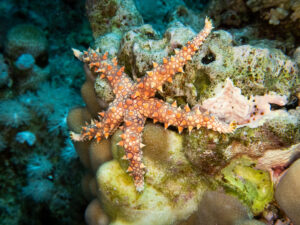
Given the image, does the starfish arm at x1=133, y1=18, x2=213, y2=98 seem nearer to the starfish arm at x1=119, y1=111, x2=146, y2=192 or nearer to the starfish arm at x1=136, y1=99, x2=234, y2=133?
the starfish arm at x1=136, y1=99, x2=234, y2=133

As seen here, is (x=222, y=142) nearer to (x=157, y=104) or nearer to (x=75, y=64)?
(x=157, y=104)

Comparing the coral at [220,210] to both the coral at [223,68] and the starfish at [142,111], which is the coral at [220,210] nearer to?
the starfish at [142,111]

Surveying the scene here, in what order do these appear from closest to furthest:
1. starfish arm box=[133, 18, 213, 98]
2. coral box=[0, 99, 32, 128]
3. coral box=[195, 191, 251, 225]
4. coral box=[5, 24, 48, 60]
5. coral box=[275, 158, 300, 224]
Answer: coral box=[275, 158, 300, 224], coral box=[195, 191, 251, 225], starfish arm box=[133, 18, 213, 98], coral box=[0, 99, 32, 128], coral box=[5, 24, 48, 60]

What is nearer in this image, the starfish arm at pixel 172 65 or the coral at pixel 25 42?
the starfish arm at pixel 172 65

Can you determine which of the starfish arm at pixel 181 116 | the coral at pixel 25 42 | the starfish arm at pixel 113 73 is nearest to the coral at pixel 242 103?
the starfish arm at pixel 181 116


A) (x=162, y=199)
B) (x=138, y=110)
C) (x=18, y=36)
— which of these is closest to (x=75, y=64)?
(x=18, y=36)

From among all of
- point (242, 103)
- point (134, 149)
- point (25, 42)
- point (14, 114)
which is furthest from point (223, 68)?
point (25, 42)

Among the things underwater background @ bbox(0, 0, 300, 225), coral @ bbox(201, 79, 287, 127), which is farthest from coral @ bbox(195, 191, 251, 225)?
coral @ bbox(201, 79, 287, 127)
